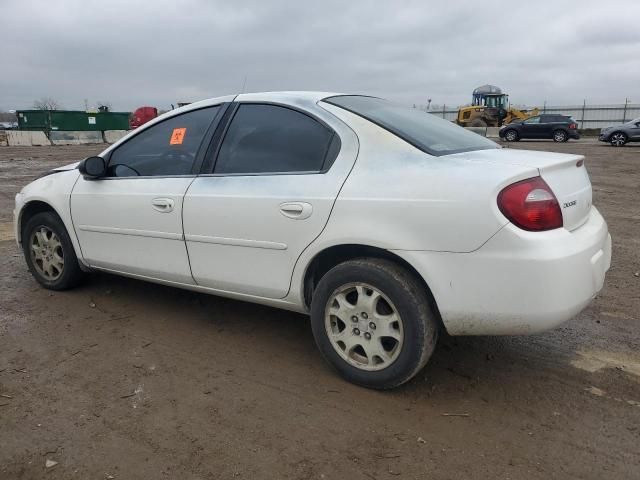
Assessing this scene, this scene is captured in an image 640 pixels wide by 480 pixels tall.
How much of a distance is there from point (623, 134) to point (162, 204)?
26340 mm

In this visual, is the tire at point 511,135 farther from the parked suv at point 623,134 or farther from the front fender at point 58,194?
the front fender at point 58,194

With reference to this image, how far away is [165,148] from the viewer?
3768mm

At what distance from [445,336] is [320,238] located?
1.32m

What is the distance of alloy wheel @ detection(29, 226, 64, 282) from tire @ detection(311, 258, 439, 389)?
8.49 ft

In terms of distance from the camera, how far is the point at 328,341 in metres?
2.99

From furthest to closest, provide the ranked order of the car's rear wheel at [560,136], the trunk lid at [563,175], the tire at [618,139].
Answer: the car's rear wheel at [560,136]
the tire at [618,139]
the trunk lid at [563,175]

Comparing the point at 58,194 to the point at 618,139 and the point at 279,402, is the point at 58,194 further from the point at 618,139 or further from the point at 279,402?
the point at 618,139

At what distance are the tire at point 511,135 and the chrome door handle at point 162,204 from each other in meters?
29.1

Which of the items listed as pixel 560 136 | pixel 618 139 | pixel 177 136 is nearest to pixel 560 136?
pixel 560 136

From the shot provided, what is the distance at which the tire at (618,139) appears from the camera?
81.0ft

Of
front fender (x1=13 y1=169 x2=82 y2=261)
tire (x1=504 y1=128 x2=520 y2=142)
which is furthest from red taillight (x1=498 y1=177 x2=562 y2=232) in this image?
tire (x1=504 y1=128 x2=520 y2=142)

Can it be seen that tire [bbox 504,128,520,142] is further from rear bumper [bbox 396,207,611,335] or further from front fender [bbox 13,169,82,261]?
rear bumper [bbox 396,207,611,335]

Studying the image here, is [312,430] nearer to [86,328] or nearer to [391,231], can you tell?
[391,231]

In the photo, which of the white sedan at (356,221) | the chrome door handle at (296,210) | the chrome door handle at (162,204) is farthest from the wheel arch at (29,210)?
the chrome door handle at (296,210)
